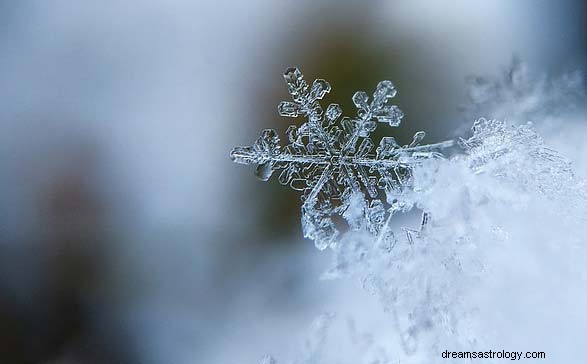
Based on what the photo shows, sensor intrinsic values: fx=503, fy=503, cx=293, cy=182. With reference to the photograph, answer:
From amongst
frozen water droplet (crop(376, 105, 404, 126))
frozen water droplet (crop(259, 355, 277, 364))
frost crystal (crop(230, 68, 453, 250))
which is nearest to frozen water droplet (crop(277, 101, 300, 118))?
frost crystal (crop(230, 68, 453, 250))

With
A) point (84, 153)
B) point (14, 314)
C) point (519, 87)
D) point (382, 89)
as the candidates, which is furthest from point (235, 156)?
point (519, 87)

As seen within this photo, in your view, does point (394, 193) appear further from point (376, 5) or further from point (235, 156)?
point (376, 5)

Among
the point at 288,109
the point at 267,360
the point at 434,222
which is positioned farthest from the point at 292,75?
the point at 267,360

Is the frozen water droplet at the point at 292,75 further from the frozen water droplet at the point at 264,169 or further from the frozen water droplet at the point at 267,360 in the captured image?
the frozen water droplet at the point at 267,360

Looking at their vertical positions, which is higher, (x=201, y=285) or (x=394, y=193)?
(x=394, y=193)

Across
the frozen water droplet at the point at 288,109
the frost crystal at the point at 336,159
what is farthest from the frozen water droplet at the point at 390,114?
the frozen water droplet at the point at 288,109

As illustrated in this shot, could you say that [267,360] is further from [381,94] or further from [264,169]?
[381,94]
